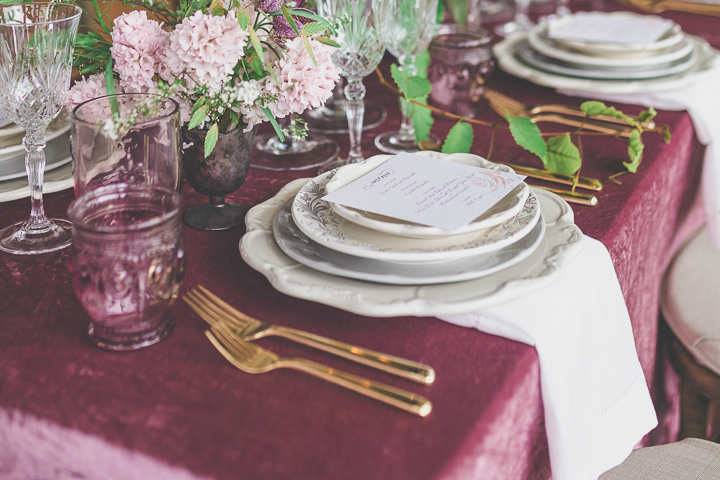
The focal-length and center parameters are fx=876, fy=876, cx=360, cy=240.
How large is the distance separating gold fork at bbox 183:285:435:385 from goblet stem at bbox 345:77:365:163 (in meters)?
0.39

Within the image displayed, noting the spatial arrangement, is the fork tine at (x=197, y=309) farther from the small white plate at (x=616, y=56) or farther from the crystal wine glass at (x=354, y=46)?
the small white plate at (x=616, y=56)

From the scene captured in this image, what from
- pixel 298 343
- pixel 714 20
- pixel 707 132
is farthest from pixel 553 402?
pixel 714 20

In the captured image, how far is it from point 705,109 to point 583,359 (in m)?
0.73

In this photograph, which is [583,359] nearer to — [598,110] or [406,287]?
[406,287]

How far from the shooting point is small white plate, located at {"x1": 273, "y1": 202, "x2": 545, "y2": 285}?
75cm

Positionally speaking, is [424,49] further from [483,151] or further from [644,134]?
[644,134]

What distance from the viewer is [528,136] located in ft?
3.66

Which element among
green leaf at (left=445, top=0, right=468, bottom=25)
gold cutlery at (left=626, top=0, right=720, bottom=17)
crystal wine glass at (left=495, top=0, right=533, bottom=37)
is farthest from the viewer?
gold cutlery at (left=626, top=0, right=720, bottom=17)

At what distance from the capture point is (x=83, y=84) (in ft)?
2.97

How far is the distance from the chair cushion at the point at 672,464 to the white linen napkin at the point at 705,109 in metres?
0.46

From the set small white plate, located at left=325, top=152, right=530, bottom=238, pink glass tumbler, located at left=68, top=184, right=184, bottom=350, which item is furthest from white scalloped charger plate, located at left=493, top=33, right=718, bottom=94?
pink glass tumbler, located at left=68, top=184, right=184, bottom=350

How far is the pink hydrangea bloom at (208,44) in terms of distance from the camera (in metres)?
0.81

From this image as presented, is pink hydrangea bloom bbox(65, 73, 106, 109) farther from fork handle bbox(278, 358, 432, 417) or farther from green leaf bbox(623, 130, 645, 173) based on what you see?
green leaf bbox(623, 130, 645, 173)

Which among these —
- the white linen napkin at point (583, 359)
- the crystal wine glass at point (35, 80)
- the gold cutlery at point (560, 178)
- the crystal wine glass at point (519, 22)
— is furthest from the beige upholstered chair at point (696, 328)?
the crystal wine glass at point (35, 80)
